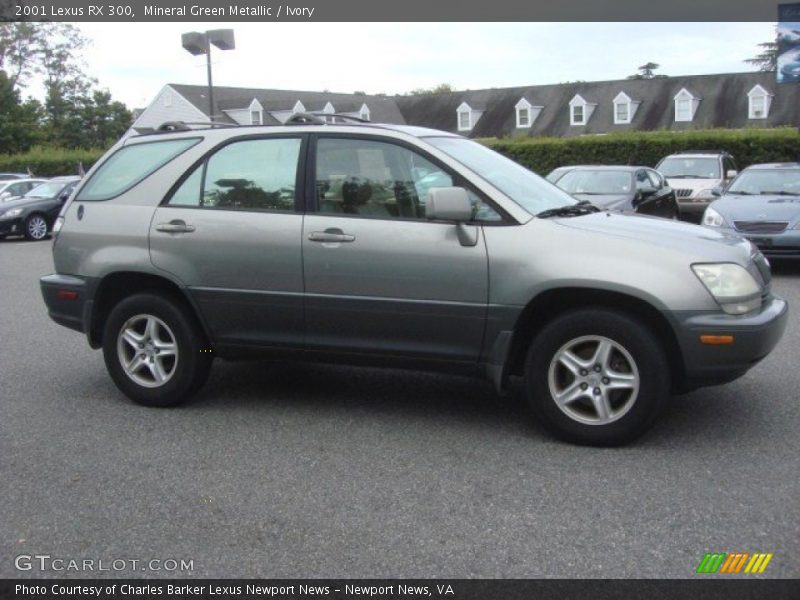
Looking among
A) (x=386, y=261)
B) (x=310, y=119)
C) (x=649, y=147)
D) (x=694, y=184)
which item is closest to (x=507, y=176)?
(x=386, y=261)

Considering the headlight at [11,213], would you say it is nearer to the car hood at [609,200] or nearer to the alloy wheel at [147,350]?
the car hood at [609,200]

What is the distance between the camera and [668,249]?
4.55 meters

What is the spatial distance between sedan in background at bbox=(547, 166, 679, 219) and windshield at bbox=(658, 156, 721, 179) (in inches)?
168

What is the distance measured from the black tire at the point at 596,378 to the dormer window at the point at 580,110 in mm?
51014

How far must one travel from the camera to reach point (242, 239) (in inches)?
207

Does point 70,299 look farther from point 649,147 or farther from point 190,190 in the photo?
point 649,147

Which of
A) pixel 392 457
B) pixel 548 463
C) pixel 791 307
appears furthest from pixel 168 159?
pixel 791 307

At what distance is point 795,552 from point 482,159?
3.03m

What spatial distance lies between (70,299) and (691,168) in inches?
642

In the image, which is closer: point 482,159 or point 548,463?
point 548,463

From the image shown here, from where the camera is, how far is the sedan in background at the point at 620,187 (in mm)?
13231

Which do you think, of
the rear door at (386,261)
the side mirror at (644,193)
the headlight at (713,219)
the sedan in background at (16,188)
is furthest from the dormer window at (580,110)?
the rear door at (386,261)

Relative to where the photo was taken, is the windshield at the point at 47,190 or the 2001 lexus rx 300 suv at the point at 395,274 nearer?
the 2001 lexus rx 300 suv at the point at 395,274

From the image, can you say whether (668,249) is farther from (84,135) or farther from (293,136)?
(84,135)
